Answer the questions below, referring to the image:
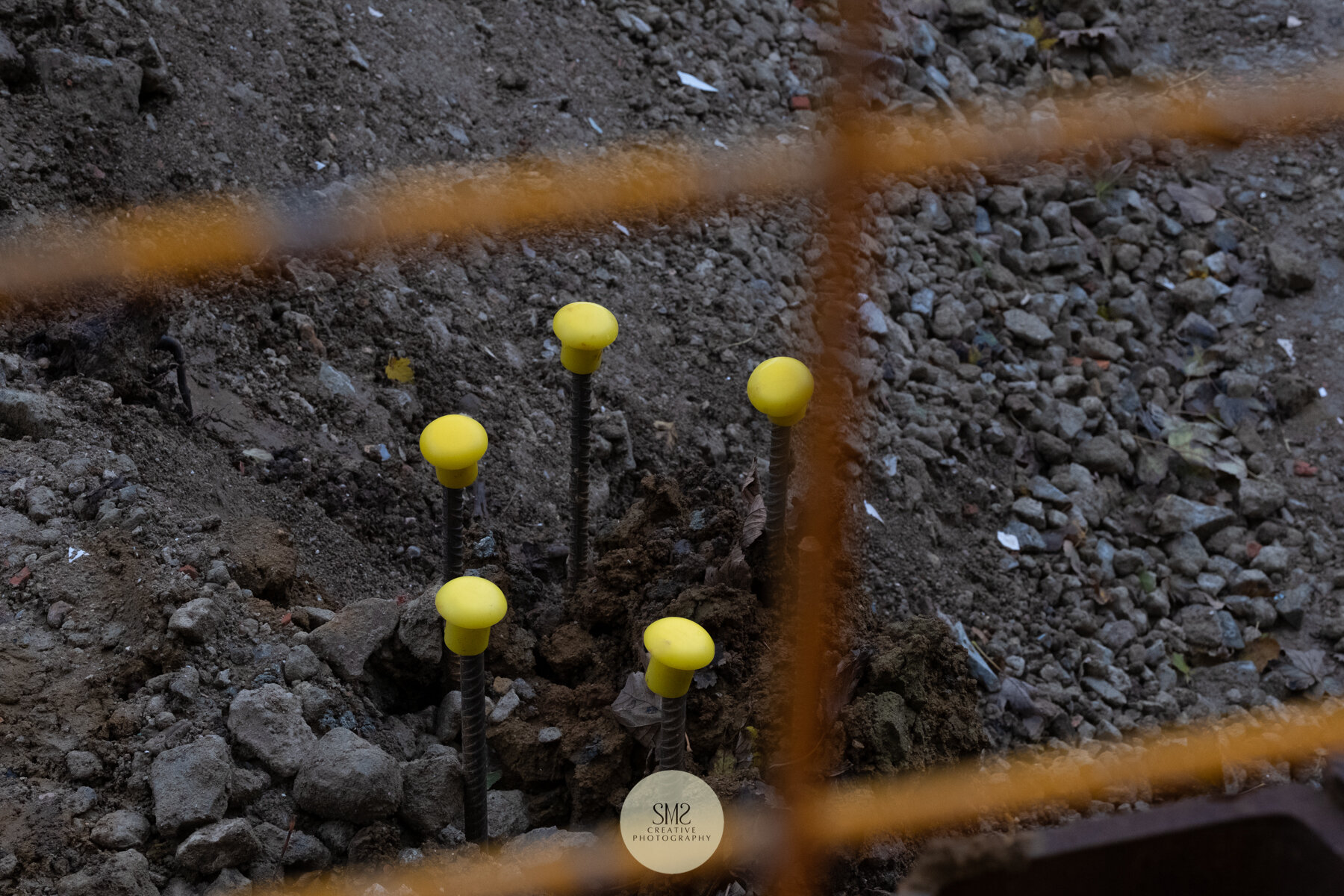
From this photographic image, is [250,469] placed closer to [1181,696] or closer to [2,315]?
[2,315]

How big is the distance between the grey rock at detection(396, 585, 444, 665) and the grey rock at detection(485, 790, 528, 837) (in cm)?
14

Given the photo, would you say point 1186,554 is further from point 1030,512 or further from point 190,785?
point 190,785

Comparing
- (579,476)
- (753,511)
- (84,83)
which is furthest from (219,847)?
(84,83)

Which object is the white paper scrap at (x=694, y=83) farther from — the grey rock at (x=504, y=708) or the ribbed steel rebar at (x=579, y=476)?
the grey rock at (x=504, y=708)

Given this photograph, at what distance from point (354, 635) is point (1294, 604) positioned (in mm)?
1280

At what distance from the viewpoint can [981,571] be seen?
4.99ft

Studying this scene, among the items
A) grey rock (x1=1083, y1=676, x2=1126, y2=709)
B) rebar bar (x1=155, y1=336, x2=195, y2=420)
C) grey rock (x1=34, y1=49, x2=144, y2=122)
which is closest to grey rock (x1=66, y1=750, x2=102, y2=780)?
rebar bar (x1=155, y1=336, x2=195, y2=420)

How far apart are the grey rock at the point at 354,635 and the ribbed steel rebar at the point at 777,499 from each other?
0.38 m

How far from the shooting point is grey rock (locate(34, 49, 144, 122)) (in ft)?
4.54

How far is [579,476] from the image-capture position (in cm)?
118

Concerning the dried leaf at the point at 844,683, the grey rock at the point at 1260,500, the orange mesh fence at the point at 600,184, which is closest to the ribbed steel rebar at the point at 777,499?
the dried leaf at the point at 844,683

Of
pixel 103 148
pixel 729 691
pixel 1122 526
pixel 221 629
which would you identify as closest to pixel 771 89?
pixel 1122 526

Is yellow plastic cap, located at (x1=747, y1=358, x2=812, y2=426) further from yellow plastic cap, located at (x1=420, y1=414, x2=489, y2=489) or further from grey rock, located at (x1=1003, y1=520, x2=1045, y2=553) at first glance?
grey rock, located at (x1=1003, y1=520, x2=1045, y2=553)

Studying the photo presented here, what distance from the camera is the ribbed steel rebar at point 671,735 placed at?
0.84 metres
